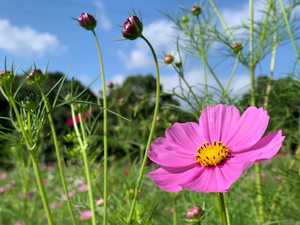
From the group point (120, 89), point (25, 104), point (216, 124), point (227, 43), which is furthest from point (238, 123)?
point (120, 89)

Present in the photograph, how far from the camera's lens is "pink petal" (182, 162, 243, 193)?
0.34m

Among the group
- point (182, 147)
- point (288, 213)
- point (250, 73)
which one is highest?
point (250, 73)

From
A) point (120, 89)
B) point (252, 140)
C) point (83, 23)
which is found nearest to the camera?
point (252, 140)

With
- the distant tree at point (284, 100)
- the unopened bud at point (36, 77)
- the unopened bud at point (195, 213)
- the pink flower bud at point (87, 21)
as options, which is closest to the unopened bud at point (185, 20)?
the distant tree at point (284, 100)

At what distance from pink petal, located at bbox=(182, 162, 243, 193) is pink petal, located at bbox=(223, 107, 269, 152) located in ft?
0.11

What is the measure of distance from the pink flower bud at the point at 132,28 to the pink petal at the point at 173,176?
0.67ft

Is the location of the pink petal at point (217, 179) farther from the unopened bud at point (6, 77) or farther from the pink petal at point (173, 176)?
the unopened bud at point (6, 77)

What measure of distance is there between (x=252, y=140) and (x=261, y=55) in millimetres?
795

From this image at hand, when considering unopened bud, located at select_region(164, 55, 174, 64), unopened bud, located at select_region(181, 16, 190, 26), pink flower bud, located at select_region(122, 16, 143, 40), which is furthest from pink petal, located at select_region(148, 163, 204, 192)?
unopened bud, located at select_region(181, 16, 190, 26)

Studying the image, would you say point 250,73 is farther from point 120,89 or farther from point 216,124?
point 120,89

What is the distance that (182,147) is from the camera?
475mm

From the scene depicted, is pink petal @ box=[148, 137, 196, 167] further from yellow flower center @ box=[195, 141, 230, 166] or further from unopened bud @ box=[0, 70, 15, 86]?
unopened bud @ box=[0, 70, 15, 86]

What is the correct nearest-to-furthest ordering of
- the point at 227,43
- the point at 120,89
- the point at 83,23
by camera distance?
1. the point at 83,23
2. the point at 227,43
3. the point at 120,89

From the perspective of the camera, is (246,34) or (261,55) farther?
(246,34)
